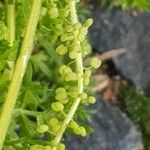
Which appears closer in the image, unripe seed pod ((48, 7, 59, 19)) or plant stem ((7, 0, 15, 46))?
unripe seed pod ((48, 7, 59, 19))

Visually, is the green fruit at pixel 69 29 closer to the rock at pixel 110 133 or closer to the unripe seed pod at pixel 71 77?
the unripe seed pod at pixel 71 77

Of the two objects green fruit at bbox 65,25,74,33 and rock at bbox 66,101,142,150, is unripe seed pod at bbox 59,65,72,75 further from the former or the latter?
rock at bbox 66,101,142,150

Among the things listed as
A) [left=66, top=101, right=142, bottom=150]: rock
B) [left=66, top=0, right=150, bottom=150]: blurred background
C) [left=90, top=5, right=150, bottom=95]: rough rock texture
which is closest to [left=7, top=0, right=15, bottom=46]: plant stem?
[left=66, top=0, right=150, bottom=150]: blurred background

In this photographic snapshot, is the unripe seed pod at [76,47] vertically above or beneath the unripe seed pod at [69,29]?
beneath

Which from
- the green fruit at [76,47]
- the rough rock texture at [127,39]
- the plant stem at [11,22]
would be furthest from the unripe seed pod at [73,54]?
the rough rock texture at [127,39]

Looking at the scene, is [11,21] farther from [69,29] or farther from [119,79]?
[119,79]

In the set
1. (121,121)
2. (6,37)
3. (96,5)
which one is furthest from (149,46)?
(6,37)

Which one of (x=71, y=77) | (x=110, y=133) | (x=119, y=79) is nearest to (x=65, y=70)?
(x=71, y=77)
